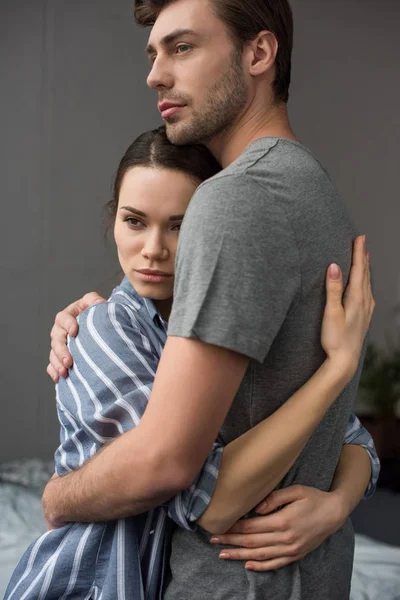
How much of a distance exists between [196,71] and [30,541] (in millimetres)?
2037

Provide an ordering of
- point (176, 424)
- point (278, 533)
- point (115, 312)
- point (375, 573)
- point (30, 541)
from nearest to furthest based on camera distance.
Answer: point (176, 424) → point (278, 533) → point (115, 312) → point (375, 573) → point (30, 541)

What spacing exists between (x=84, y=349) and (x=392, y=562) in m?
1.80

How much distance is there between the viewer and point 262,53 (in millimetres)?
1570

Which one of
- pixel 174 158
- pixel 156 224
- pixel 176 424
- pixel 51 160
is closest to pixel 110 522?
pixel 176 424

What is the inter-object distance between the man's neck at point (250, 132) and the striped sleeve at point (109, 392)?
360 millimetres

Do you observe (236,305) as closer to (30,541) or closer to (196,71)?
(196,71)

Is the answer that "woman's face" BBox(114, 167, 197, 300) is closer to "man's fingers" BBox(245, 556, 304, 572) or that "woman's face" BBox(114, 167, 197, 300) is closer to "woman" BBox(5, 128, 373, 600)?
"woman" BBox(5, 128, 373, 600)

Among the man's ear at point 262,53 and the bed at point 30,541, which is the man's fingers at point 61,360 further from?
the bed at point 30,541

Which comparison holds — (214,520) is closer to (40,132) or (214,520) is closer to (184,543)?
(184,543)

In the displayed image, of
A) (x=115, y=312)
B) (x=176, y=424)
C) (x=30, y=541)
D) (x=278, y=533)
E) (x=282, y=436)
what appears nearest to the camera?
(x=176, y=424)

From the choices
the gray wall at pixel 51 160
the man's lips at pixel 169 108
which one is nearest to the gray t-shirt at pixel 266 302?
the man's lips at pixel 169 108

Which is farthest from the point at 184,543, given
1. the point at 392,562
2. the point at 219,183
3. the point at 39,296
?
the point at 39,296

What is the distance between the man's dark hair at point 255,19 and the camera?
152 cm

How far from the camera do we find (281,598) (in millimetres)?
1348
